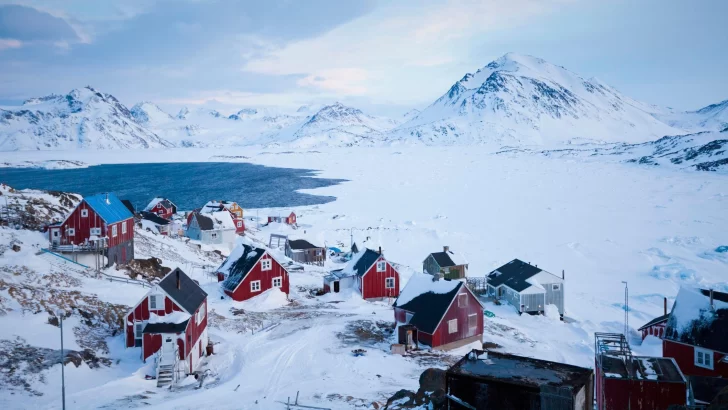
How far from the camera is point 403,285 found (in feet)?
156

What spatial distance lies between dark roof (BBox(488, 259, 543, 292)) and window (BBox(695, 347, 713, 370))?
17.4 meters

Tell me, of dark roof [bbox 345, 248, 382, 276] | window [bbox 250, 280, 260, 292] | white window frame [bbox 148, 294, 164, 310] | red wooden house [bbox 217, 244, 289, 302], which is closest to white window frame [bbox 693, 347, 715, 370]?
dark roof [bbox 345, 248, 382, 276]

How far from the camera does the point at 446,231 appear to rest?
71.5 meters

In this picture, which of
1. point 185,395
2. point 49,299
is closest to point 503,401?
point 185,395

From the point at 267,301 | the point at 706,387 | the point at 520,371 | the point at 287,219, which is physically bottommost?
the point at 267,301

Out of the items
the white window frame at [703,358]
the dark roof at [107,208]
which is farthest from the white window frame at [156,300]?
the white window frame at [703,358]

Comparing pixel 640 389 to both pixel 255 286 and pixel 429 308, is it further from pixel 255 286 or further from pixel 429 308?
pixel 255 286

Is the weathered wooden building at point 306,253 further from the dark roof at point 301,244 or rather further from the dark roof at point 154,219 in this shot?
the dark roof at point 154,219

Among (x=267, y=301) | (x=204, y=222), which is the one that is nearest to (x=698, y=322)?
(x=267, y=301)

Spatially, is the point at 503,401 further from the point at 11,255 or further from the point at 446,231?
the point at 446,231

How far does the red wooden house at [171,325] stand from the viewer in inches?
965

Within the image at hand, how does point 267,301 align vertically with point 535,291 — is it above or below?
above

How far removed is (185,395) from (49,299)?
1298 cm

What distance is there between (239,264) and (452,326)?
60.6ft
